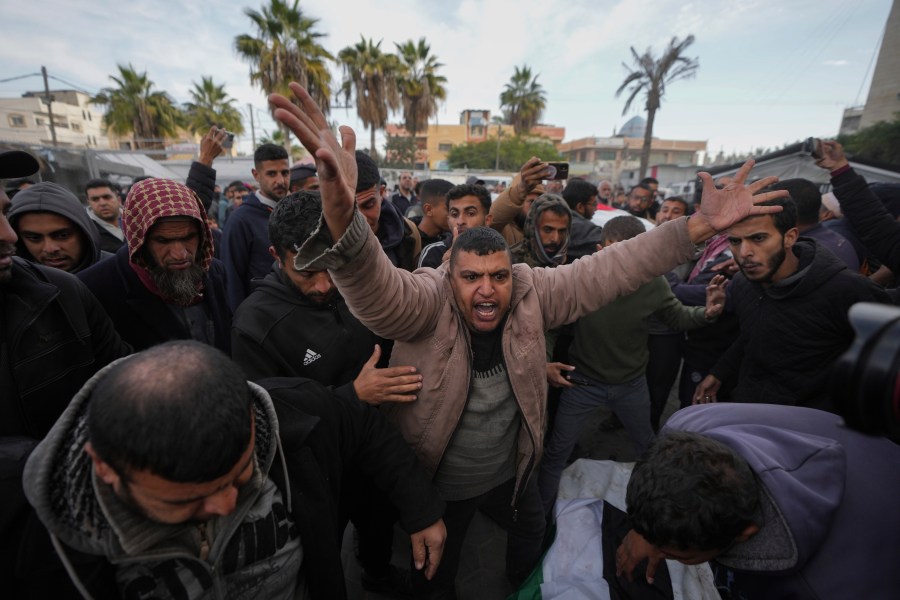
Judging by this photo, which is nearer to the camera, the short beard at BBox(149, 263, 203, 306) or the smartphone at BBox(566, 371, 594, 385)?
the short beard at BBox(149, 263, 203, 306)

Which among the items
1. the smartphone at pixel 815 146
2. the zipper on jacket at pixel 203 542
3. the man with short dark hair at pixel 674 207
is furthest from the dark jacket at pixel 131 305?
the man with short dark hair at pixel 674 207

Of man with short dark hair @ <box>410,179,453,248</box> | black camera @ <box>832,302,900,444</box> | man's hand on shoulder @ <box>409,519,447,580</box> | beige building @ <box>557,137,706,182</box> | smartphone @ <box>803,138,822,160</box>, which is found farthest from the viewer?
beige building @ <box>557,137,706,182</box>

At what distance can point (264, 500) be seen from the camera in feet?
4.33

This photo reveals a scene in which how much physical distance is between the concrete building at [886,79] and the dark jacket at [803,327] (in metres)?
42.8

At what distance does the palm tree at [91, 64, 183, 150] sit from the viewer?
74.4ft

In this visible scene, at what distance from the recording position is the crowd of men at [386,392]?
100 centimetres

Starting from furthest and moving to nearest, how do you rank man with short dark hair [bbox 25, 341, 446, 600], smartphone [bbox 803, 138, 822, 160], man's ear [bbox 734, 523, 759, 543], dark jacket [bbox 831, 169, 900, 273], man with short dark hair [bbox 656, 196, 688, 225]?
man with short dark hair [bbox 656, 196, 688, 225] < smartphone [bbox 803, 138, 822, 160] < dark jacket [bbox 831, 169, 900, 273] < man's ear [bbox 734, 523, 759, 543] < man with short dark hair [bbox 25, 341, 446, 600]

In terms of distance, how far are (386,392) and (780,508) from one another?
56.2 inches

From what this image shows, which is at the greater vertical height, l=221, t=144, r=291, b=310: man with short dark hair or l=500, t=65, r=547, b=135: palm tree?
l=500, t=65, r=547, b=135: palm tree

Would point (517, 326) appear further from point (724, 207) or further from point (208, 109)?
point (208, 109)

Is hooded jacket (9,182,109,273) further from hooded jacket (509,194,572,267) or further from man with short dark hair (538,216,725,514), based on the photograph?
man with short dark hair (538,216,725,514)

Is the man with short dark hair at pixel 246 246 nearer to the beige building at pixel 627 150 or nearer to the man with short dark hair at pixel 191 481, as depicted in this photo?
the man with short dark hair at pixel 191 481

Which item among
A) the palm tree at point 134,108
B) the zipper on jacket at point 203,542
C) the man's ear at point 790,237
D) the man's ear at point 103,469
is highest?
the palm tree at point 134,108

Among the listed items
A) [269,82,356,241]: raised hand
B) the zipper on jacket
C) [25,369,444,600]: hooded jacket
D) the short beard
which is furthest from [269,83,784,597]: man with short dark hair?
the short beard
